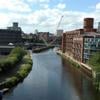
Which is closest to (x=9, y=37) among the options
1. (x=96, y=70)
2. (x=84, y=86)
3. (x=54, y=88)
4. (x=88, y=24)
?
(x=88, y=24)

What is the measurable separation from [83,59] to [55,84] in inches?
651

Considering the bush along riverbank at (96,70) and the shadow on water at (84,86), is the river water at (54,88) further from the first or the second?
the bush along riverbank at (96,70)

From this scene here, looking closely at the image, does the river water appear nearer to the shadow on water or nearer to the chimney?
the shadow on water

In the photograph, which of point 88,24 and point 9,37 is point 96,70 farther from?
point 9,37

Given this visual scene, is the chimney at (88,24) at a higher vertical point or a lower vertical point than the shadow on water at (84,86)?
higher

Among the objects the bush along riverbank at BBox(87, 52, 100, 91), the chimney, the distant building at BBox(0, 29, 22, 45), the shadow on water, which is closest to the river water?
the shadow on water

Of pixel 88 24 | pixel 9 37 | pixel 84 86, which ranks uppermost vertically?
pixel 88 24

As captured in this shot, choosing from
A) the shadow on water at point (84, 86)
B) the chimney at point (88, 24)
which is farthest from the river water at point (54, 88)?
the chimney at point (88, 24)

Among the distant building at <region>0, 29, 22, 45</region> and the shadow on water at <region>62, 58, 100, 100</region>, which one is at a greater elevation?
the distant building at <region>0, 29, 22, 45</region>

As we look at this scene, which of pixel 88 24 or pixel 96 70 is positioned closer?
pixel 96 70

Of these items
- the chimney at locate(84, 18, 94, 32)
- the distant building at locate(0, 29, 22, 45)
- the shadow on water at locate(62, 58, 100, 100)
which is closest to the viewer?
the shadow on water at locate(62, 58, 100, 100)

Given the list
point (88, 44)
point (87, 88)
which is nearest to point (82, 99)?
point (87, 88)

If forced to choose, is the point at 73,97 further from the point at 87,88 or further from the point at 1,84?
the point at 1,84

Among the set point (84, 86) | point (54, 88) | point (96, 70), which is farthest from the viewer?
point (84, 86)
